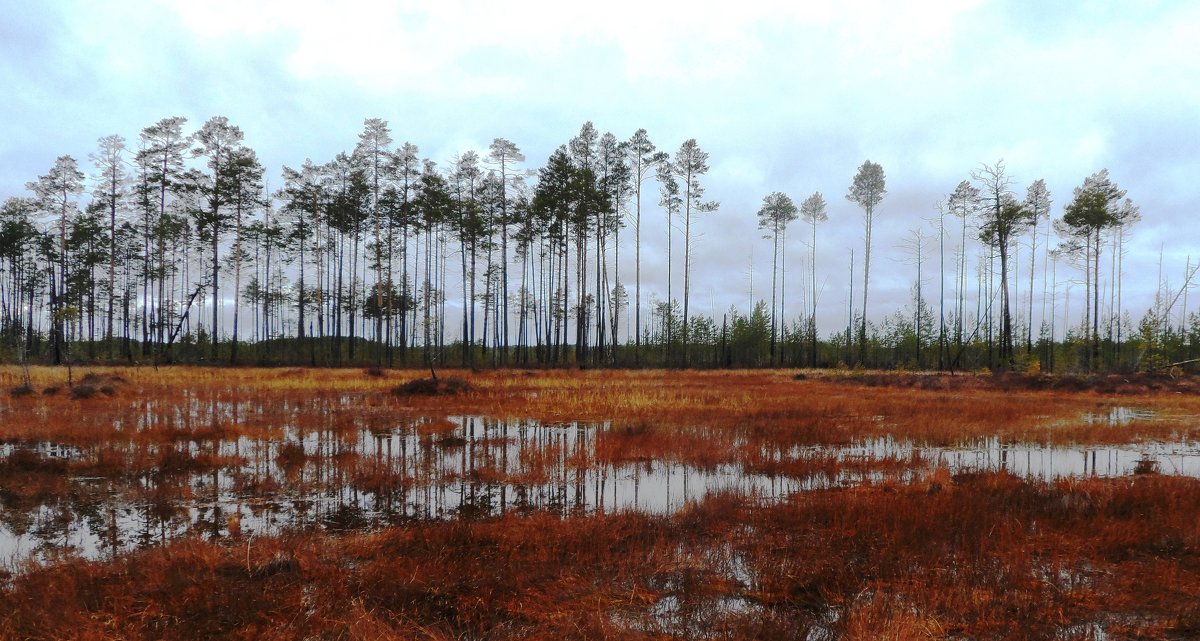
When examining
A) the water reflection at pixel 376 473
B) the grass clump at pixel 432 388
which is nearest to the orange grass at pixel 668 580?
the water reflection at pixel 376 473

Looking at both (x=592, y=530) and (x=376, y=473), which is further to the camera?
(x=376, y=473)

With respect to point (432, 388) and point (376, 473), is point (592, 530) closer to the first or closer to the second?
point (376, 473)

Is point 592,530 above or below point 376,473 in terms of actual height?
above

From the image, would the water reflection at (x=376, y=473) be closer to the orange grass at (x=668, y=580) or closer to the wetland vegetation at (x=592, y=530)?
the wetland vegetation at (x=592, y=530)

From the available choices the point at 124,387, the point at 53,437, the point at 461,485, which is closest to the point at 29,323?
the point at 124,387

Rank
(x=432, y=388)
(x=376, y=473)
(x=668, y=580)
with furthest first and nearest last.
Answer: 1. (x=432, y=388)
2. (x=376, y=473)
3. (x=668, y=580)

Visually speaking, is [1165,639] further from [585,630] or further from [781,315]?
[781,315]

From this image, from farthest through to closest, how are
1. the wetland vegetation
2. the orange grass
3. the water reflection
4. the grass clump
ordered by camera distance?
1. the grass clump
2. the water reflection
3. the wetland vegetation
4. the orange grass

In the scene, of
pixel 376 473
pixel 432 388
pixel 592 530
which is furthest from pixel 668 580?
pixel 432 388

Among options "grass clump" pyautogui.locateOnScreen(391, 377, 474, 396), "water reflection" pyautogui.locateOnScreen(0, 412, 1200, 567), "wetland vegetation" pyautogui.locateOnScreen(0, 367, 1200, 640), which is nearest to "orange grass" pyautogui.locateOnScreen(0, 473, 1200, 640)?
"wetland vegetation" pyautogui.locateOnScreen(0, 367, 1200, 640)

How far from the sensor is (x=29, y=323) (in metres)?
55.0

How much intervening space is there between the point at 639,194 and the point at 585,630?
148ft

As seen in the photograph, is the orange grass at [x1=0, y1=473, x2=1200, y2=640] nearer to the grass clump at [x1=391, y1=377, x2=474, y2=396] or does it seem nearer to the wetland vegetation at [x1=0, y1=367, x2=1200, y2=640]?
the wetland vegetation at [x1=0, y1=367, x2=1200, y2=640]

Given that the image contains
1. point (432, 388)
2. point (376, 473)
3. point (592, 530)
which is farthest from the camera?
point (432, 388)
